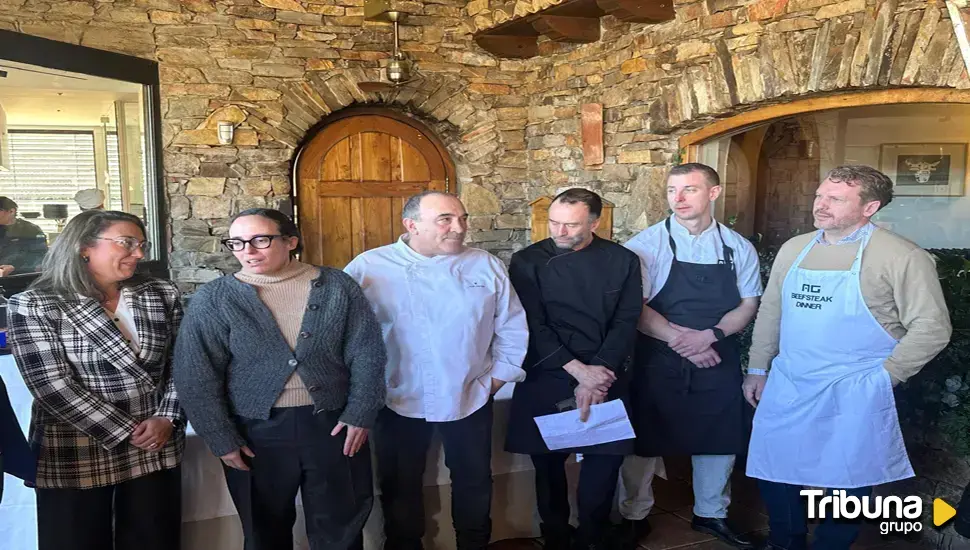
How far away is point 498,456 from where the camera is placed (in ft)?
8.75

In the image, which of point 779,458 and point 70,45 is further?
point 70,45

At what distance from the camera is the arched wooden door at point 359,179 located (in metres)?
5.66

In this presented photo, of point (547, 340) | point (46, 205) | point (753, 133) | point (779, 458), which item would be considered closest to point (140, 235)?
point (547, 340)

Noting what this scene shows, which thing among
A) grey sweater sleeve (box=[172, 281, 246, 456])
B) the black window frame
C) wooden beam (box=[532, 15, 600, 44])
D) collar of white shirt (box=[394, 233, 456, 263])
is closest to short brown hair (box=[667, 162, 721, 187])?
collar of white shirt (box=[394, 233, 456, 263])

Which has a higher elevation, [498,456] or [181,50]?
→ [181,50]

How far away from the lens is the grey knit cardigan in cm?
188

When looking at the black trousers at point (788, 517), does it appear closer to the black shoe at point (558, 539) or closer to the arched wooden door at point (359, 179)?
the black shoe at point (558, 539)

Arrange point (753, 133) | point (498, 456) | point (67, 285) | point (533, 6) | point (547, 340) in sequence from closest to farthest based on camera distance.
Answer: point (67, 285) → point (547, 340) → point (498, 456) → point (533, 6) → point (753, 133)

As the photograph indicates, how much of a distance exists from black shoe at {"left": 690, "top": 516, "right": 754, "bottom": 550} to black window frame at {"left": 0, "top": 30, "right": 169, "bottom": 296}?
335 cm

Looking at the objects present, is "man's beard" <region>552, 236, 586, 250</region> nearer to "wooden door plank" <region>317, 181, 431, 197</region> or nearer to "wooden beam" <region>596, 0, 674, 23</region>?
"wooden beam" <region>596, 0, 674, 23</region>

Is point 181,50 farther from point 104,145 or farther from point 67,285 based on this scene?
point 67,285

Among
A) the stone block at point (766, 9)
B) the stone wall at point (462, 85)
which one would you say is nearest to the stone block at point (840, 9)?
the stone wall at point (462, 85)

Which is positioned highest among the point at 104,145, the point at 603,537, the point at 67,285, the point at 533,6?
the point at 533,6

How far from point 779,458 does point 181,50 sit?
4.69 meters
